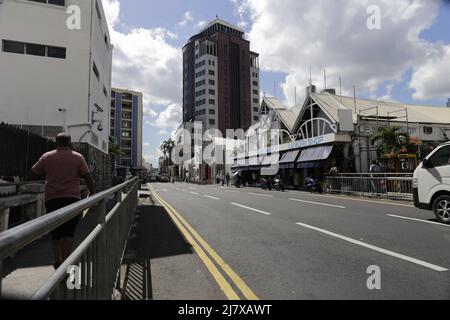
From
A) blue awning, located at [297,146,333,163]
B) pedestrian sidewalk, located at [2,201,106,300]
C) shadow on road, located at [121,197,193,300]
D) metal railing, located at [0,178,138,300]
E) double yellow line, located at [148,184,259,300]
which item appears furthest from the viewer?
blue awning, located at [297,146,333,163]

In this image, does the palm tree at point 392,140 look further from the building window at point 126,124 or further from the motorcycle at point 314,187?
the building window at point 126,124

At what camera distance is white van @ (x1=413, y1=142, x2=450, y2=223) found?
27.2 feet

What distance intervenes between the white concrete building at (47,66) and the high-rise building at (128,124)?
244 feet

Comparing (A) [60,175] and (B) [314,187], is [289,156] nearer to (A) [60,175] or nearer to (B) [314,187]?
(B) [314,187]

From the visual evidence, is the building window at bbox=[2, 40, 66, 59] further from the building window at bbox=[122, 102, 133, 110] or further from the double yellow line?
the building window at bbox=[122, 102, 133, 110]

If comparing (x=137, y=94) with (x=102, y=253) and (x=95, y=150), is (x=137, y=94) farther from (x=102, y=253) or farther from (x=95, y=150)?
(x=102, y=253)

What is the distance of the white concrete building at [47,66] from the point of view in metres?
20.5

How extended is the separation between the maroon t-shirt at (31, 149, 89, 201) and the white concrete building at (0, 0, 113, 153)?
18.5m

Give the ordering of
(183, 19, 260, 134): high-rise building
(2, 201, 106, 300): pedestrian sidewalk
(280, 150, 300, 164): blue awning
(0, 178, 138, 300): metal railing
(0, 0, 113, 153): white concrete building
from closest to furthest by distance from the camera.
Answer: (0, 178, 138, 300): metal railing, (2, 201, 106, 300): pedestrian sidewalk, (0, 0, 113, 153): white concrete building, (280, 150, 300, 164): blue awning, (183, 19, 260, 134): high-rise building

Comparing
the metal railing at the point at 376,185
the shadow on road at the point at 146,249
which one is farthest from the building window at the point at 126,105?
the shadow on road at the point at 146,249

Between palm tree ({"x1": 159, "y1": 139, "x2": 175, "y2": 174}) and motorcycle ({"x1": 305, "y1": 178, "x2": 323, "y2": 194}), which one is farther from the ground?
palm tree ({"x1": 159, "y1": 139, "x2": 175, "y2": 174})

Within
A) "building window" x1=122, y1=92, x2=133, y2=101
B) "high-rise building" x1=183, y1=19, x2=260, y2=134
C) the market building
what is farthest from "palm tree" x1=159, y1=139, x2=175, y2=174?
the market building

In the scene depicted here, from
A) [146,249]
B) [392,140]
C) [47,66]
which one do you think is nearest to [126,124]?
[47,66]
